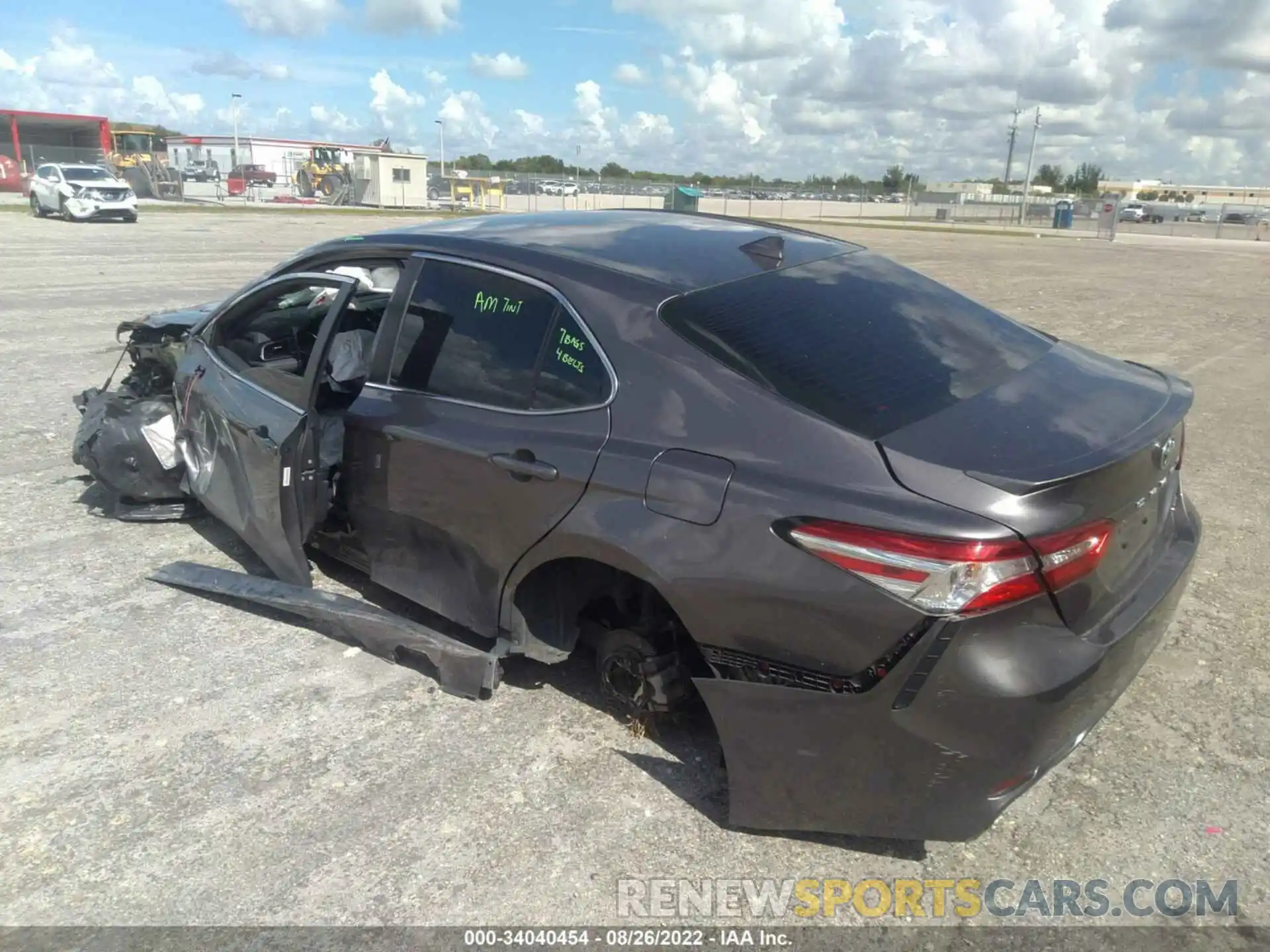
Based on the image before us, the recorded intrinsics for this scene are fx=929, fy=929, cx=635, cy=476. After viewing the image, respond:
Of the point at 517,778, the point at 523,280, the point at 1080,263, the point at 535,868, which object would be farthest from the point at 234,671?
the point at 1080,263

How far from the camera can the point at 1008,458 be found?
2.42m

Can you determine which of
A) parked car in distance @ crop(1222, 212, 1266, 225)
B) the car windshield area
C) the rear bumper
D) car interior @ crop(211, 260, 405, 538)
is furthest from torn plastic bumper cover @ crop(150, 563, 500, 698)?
parked car in distance @ crop(1222, 212, 1266, 225)

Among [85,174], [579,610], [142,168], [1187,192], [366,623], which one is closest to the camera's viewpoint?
[579,610]

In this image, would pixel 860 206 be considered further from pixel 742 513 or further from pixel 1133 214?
pixel 742 513

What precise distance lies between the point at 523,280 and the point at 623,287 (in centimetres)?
44

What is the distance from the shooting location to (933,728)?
2.30m

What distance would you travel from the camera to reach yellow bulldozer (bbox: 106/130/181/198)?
44.9 m

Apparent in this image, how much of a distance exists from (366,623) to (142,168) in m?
49.9

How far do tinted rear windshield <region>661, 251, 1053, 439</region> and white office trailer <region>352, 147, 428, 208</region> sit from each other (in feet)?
156

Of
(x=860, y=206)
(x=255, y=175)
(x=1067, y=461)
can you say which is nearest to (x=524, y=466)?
(x=1067, y=461)

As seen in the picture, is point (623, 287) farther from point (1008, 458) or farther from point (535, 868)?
point (535, 868)

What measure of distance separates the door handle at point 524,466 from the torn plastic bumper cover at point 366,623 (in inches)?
27.7

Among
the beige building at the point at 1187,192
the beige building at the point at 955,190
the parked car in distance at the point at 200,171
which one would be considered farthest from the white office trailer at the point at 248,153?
the beige building at the point at 1187,192

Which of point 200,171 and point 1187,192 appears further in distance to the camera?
point 1187,192
